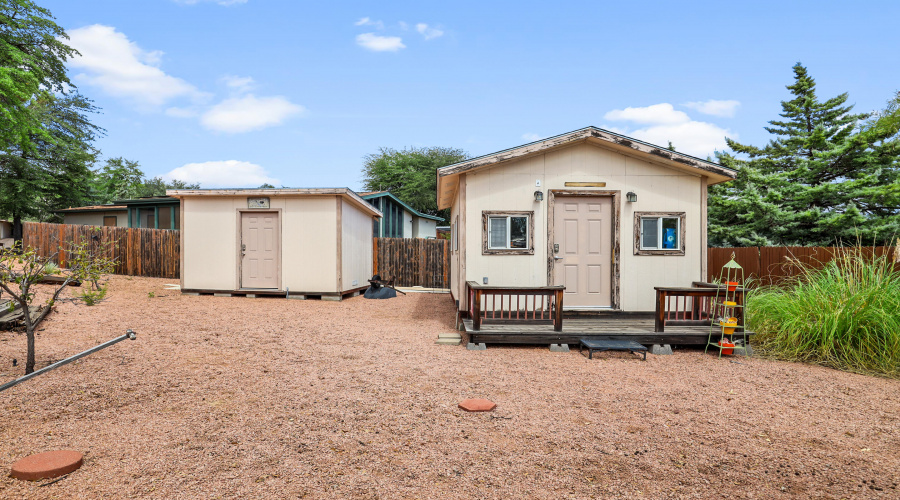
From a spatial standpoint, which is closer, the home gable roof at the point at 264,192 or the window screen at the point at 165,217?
the home gable roof at the point at 264,192

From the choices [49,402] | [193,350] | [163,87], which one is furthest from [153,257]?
[163,87]

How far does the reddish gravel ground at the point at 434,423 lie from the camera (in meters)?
2.42

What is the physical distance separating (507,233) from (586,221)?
127 cm

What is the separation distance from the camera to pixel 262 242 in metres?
10.5

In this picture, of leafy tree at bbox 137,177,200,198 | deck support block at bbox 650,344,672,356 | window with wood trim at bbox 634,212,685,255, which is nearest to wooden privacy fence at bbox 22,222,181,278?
window with wood trim at bbox 634,212,685,255

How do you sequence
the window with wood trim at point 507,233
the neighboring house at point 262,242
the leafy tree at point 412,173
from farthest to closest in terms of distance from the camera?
the leafy tree at point 412,173
the neighboring house at point 262,242
the window with wood trim at point 507,233

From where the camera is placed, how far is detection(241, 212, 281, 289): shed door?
34.3 ft

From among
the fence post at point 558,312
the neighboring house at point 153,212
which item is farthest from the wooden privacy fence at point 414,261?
the neighboring house at point 153,212

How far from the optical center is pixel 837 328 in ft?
17.0

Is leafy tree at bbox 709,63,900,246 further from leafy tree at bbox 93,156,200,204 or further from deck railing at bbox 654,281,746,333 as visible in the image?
leafy tree at bbox 93,156,200,204

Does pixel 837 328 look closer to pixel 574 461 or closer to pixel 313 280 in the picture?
pixel 574 461

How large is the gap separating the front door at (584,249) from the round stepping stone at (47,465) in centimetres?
595

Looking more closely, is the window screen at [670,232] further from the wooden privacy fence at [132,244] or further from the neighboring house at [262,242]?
the wooden privacy fence at [132,244]

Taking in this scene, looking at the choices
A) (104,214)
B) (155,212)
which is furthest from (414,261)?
(104,214)
